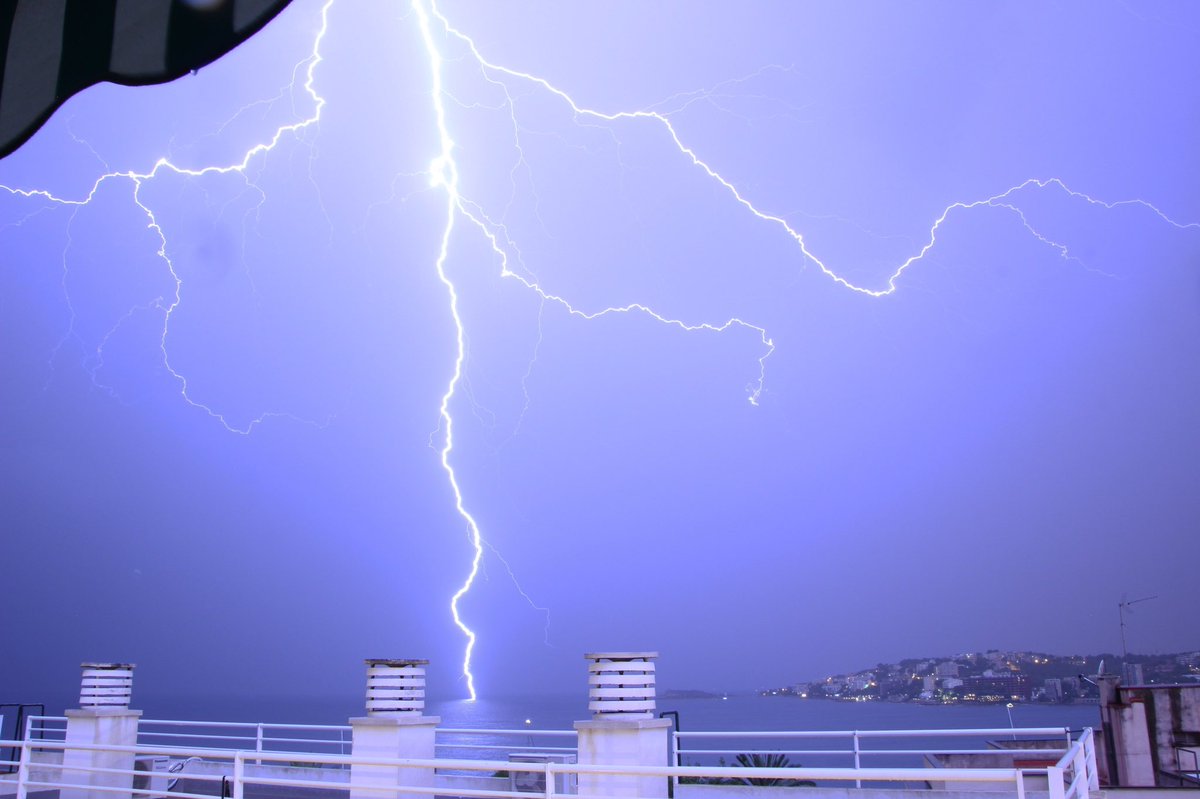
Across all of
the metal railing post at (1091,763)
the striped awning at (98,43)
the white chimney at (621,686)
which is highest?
the striped awning at (98,43)

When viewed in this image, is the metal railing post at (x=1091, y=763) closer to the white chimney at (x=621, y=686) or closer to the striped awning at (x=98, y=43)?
the white chimney at (x=621, y=686)

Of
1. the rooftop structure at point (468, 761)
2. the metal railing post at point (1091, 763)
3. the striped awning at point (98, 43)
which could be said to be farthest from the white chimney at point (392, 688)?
the striped awning at point (98, 43)

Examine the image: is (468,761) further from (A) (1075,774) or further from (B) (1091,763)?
(B) (1091,763)

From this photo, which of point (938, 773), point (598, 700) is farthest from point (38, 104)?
point (598, 700)

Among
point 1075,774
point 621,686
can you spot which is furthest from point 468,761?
point 1075,774

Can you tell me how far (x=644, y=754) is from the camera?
25.4ft

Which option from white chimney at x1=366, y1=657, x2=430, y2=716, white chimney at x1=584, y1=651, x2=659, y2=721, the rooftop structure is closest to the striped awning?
the rooftop structure

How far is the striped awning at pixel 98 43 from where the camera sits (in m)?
1.87

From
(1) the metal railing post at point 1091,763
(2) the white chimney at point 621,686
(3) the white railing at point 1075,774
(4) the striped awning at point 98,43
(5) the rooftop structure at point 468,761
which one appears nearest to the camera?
(4) the striped awning at point 98,43

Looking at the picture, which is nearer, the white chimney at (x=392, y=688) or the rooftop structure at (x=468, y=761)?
the rooftop structure at (x=468, y=761)

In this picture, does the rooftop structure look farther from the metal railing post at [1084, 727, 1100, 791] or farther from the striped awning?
the striped awning

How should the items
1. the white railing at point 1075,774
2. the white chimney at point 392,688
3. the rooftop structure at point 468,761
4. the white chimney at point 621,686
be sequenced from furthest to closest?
the white chimney at point 392,688 < the white chimney at point 621,686 < the rooftop structure at point 468,761 < the white railing at point 1075,774

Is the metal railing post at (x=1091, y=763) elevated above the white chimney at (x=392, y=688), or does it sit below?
below

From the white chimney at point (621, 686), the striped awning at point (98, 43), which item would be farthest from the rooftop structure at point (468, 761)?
the striped awning at point (98, 43)
